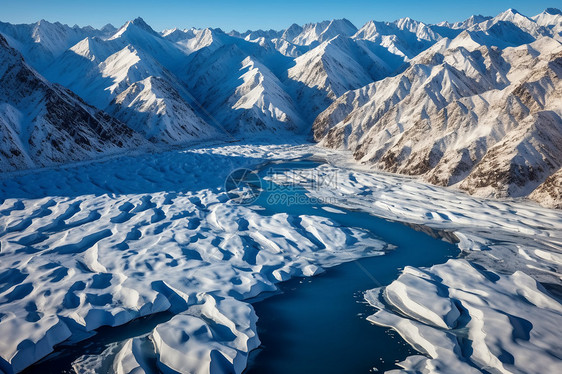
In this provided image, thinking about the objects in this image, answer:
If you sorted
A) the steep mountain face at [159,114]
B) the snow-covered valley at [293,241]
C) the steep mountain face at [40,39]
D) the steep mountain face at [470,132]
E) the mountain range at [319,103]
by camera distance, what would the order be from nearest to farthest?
the snow-covered valley at [293,241] < the steep mountain face at [470,132] < the mountain range at [319,103] < the steep mountain face at [159,114] < the steep mountain face at [40,39]

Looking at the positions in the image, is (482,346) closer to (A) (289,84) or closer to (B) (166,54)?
(A) (289,84)

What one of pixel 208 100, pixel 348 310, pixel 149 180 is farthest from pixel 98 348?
pixel 208 100

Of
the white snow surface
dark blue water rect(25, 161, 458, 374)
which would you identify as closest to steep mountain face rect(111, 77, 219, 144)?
the white snow surface

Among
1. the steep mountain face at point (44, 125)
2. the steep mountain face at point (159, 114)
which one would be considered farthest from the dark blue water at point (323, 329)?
the steep mountain face at point (159, 114)

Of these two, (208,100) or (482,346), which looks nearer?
(482,346)

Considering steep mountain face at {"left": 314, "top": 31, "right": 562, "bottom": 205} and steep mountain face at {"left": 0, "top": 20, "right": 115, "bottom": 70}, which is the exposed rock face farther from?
steep mountain face at {"left": 0, "top": 20, "right": 115, "bottom": 70}

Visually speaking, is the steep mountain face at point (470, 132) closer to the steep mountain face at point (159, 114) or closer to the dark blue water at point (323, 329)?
the dark blue water at point (323, 329)
